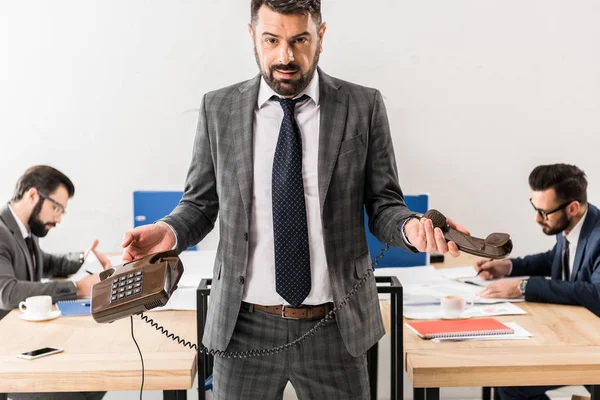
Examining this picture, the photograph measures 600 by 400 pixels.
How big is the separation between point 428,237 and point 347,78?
263 centimetres

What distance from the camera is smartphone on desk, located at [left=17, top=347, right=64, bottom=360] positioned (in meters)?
2.01

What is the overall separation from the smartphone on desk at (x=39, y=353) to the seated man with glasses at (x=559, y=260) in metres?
1.54

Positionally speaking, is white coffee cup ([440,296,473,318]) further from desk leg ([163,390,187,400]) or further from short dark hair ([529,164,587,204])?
desk leg ([163,390,187,400])

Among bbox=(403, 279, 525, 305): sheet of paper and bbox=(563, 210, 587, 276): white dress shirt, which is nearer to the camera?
bbox=(403, 279, 525, 305): sheet of paper

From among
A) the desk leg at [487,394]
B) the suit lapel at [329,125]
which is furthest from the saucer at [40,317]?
the desk leg at [487,394]

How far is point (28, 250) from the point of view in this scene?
3.07 m

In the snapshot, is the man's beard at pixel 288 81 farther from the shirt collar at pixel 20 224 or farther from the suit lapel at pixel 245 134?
the shirt collar at pixel 20 224

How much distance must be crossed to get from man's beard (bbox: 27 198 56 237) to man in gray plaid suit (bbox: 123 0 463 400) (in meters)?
1.65

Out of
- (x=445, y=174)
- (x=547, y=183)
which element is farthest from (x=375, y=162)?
(x=445, y=174)

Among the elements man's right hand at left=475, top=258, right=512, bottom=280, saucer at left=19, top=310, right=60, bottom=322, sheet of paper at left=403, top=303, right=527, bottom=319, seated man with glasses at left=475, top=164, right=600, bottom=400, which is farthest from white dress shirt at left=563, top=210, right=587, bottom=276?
saucer at left=19, top=310, right=60, bottom=322

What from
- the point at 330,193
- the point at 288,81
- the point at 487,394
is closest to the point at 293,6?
the point at 288,81

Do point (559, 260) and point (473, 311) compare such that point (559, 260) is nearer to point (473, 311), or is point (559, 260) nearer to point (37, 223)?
point (473, 311)

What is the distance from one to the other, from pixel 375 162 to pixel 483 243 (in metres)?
0.39

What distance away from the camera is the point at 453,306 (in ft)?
7.95
